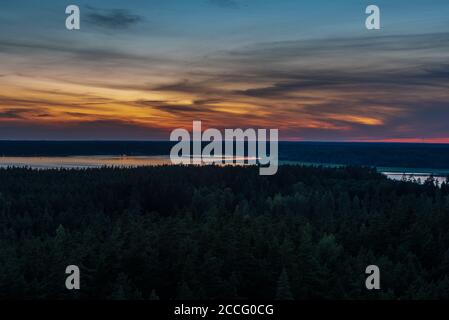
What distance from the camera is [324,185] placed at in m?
162

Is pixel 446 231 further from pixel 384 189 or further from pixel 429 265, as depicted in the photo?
pixel 384 189

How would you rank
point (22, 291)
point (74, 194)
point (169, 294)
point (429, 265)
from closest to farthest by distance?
point (22, 291) → point (169, 294) → point (429, 265) → point (74, 194)

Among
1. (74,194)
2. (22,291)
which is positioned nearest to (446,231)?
(22,291)

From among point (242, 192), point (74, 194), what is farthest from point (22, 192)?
point (242, 192)

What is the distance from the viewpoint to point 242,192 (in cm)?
15175

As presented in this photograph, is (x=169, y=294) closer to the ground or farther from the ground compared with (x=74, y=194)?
closer to the ground

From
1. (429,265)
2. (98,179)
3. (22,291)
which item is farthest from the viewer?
(98,179)

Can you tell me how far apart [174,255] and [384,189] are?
107779 millimetres

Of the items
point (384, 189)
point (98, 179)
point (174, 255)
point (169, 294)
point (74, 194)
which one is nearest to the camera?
point (169, 294)
